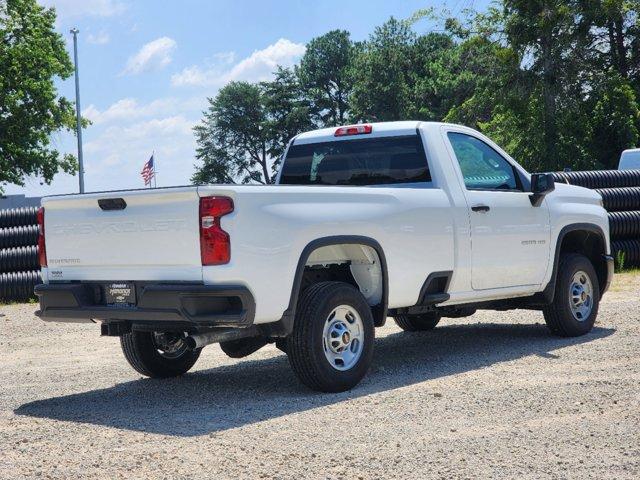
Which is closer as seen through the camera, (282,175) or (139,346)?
(139,346)

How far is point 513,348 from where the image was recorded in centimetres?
884

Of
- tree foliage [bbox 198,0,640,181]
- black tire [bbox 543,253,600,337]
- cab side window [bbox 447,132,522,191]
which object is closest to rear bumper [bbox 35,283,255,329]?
cab side window [bbox 447,132,522,191]

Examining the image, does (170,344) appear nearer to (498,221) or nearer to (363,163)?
(363,163)

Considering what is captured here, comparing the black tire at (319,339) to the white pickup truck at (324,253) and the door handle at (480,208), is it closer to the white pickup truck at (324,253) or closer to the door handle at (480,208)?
the white pickup truck at (324,253)

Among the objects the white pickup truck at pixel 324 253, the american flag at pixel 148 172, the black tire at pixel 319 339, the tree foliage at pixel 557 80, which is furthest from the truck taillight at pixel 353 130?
the american flag at pixel 148 172

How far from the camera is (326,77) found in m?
75.6

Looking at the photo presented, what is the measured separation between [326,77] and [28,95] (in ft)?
129

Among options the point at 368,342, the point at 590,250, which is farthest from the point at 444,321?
the point at 368,342

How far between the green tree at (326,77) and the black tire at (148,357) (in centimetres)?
6778

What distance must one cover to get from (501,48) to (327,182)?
25.3 m

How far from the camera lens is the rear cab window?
8.09 meters

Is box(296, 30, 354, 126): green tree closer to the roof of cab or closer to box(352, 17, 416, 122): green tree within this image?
box(352, 17, 416, 122): green tree

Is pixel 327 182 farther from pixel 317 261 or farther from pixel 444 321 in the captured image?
pixel 444 321

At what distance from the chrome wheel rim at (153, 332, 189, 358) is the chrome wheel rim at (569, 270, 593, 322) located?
3.85 metres
